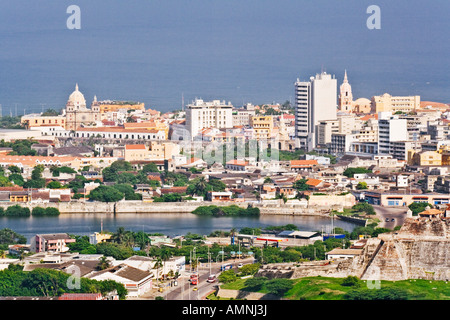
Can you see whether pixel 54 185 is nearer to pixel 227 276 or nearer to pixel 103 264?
pixel 103 264

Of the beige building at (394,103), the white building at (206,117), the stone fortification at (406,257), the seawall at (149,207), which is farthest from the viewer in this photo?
the beige building at (394,103)

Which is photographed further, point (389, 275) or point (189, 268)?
point (189, 268)

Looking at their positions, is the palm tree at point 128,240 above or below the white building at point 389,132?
below

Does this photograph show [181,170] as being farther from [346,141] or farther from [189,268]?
[189,268]

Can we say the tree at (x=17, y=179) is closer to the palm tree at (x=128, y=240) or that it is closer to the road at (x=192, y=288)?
the palm tree at (x=128, y=240)

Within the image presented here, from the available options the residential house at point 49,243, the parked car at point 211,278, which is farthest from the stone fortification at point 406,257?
the residential house at point 49,243

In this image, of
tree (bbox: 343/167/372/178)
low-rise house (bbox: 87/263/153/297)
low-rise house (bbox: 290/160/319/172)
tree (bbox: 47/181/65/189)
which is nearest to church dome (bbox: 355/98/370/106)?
low-rise house (bbox: 290/160/319/172)

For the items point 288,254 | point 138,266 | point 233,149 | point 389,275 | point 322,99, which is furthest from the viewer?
point 322,99
